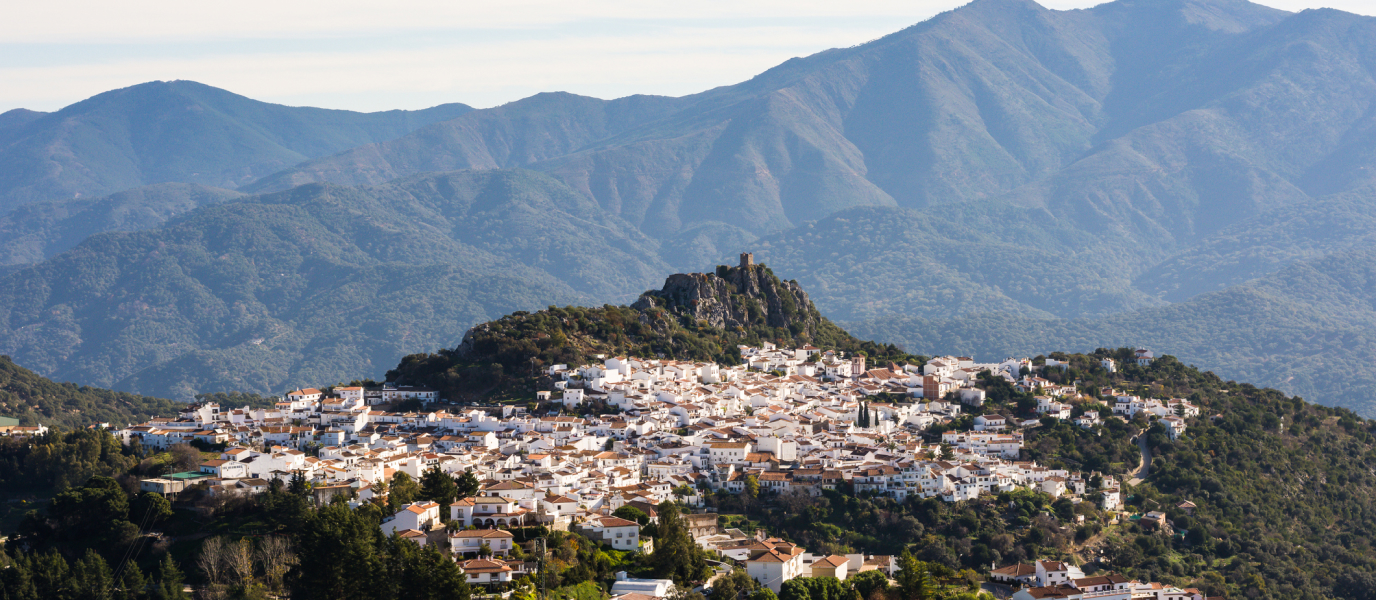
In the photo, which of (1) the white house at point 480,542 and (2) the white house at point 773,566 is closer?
(1) the white house at point 480,542

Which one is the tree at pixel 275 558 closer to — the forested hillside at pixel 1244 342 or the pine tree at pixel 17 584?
the pine tree at pixel 17 584

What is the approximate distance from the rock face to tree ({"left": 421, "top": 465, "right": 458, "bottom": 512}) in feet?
146

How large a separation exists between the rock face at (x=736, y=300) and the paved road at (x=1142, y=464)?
102 feet

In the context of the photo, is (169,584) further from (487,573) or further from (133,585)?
(487,573)

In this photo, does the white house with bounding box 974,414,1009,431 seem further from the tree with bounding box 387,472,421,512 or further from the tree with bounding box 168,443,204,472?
the tree with bounding box 168,443,204,472

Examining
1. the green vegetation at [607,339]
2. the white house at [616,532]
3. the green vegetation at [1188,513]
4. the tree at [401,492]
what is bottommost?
the green vegetation at [1188,513]

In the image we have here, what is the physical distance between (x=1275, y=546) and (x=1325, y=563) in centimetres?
291

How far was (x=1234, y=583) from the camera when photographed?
59719 millimetres

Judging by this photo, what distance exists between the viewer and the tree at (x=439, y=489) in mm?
49125

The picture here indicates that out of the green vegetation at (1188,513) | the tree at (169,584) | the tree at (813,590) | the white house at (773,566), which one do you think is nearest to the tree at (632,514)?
the white house at (773,566)

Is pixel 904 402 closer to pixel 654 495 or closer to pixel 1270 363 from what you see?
pixel 654 495

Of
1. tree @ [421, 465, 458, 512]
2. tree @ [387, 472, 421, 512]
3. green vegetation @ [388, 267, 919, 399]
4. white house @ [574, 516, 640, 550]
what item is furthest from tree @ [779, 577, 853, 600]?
green vegetation @ [388, 267, 919, 399]

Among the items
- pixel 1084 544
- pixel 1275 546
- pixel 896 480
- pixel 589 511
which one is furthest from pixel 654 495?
pixel 1275 546

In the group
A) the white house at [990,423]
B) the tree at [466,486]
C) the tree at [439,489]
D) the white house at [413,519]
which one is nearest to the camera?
the white house at [413,519]
